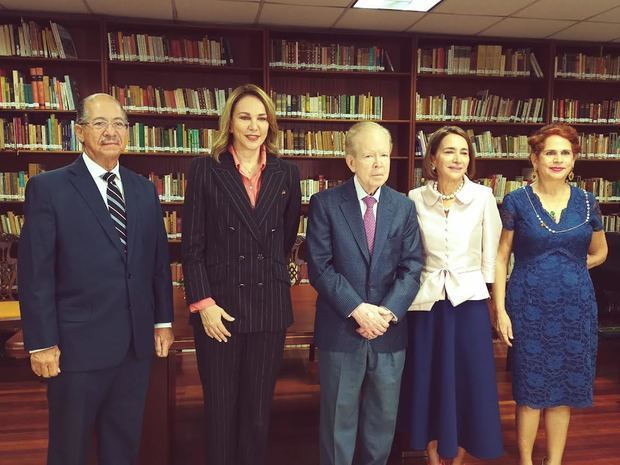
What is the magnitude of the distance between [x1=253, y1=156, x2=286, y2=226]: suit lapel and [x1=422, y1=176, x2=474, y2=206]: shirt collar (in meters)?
0.57

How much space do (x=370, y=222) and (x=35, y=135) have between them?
12.3ft

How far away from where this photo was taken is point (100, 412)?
179 cm

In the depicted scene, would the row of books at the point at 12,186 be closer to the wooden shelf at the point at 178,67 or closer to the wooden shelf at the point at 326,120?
the wooden shelf at the point at 178,67

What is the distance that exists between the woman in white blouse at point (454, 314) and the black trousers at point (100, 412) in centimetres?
101

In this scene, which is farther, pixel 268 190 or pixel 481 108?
pixel 481 108

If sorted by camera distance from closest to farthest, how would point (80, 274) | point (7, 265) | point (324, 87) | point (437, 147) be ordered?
point (80, 274), point (437, 147), point (7, 265), point (324, 87)

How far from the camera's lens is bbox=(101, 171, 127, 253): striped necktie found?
5.60ft

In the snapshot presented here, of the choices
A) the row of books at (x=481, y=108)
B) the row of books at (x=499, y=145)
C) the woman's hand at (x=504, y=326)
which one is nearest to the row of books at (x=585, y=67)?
the row of books at (x=481, y=108)

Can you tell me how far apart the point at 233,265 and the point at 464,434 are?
1.13m

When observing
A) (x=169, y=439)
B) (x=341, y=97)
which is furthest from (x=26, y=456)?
(x=341, y=97)

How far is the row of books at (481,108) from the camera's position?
5176mm

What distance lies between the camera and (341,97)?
16.6 feet

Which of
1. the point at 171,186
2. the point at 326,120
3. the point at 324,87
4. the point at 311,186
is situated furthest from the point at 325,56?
the point at 171,186

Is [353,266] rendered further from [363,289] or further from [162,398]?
[162,398]
